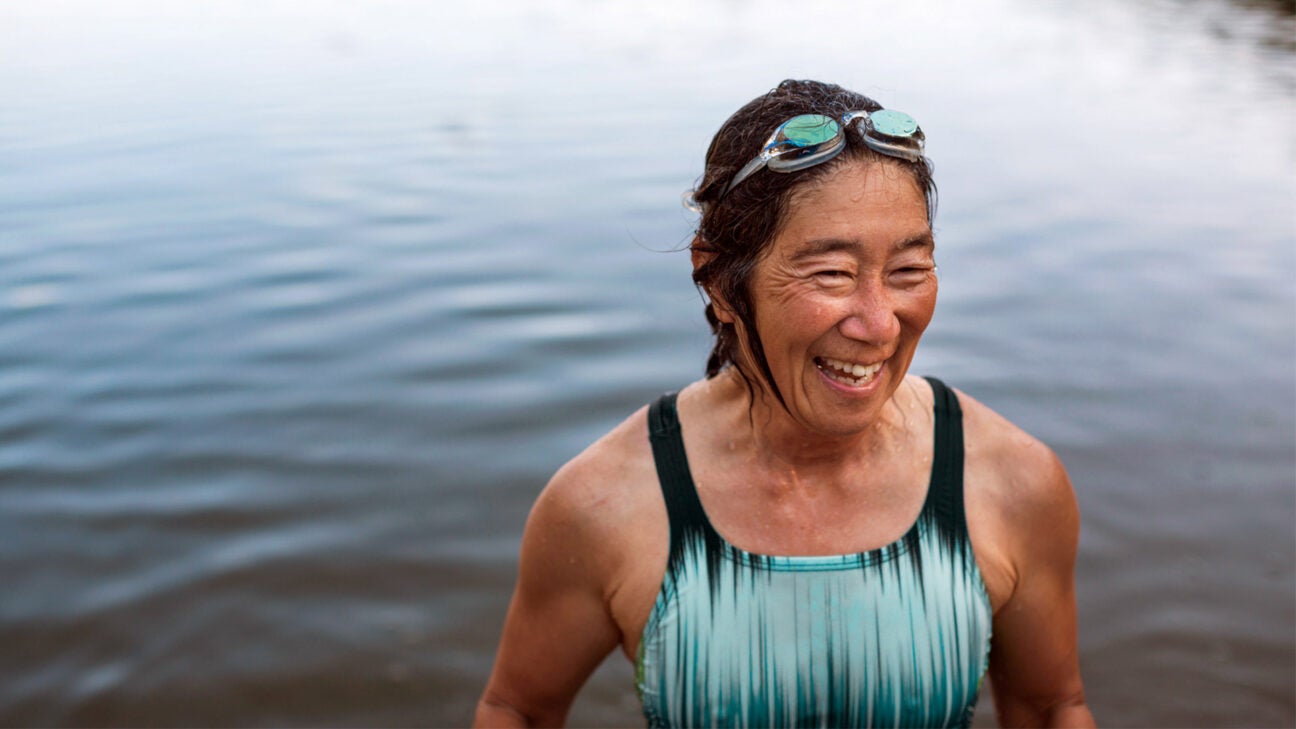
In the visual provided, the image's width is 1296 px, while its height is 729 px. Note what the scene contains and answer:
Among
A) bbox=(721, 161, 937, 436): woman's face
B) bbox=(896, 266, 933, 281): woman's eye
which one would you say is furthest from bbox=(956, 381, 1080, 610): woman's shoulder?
bbox=(896, 266, 933, 281): woman's eye

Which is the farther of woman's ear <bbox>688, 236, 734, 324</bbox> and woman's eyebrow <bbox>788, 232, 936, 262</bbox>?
woman's ear <bbox>688, 236, 734, 324</bbox>

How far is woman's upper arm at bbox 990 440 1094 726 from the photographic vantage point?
2451mm

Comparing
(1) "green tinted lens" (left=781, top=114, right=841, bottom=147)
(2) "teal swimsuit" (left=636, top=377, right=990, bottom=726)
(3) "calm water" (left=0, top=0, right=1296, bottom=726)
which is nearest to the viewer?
(1) "green tinted lens" (left=781, top=114, right=841, bottom=147)

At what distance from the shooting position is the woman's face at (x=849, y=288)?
7.13 ft

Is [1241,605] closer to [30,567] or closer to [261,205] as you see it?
[30,567]

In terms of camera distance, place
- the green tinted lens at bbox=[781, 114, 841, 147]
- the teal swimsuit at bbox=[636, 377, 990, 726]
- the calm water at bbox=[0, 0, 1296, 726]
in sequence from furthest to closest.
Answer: the calm water at bbox=[0, 0, 1296, 726]
the teal swimsuit at bbox=[636, 377, 990, 726]
the green tinted lens at bbox=[781, 114, 841, 147]

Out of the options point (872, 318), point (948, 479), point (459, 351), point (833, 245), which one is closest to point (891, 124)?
point (833, 245)

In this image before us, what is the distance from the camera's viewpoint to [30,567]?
14.7ft

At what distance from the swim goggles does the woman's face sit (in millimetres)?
37

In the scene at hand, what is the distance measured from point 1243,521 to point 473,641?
9.32 feet

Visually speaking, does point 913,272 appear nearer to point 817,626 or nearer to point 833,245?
point 833,245

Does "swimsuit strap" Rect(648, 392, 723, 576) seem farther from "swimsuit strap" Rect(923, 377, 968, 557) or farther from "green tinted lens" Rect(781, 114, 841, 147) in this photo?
"green tinted lens" Rect(781, 114, 841, 147)

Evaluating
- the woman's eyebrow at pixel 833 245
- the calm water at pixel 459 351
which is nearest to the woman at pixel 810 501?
the woman's eyebrow at pixel 833 245

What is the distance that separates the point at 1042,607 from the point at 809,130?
3.60 feet
